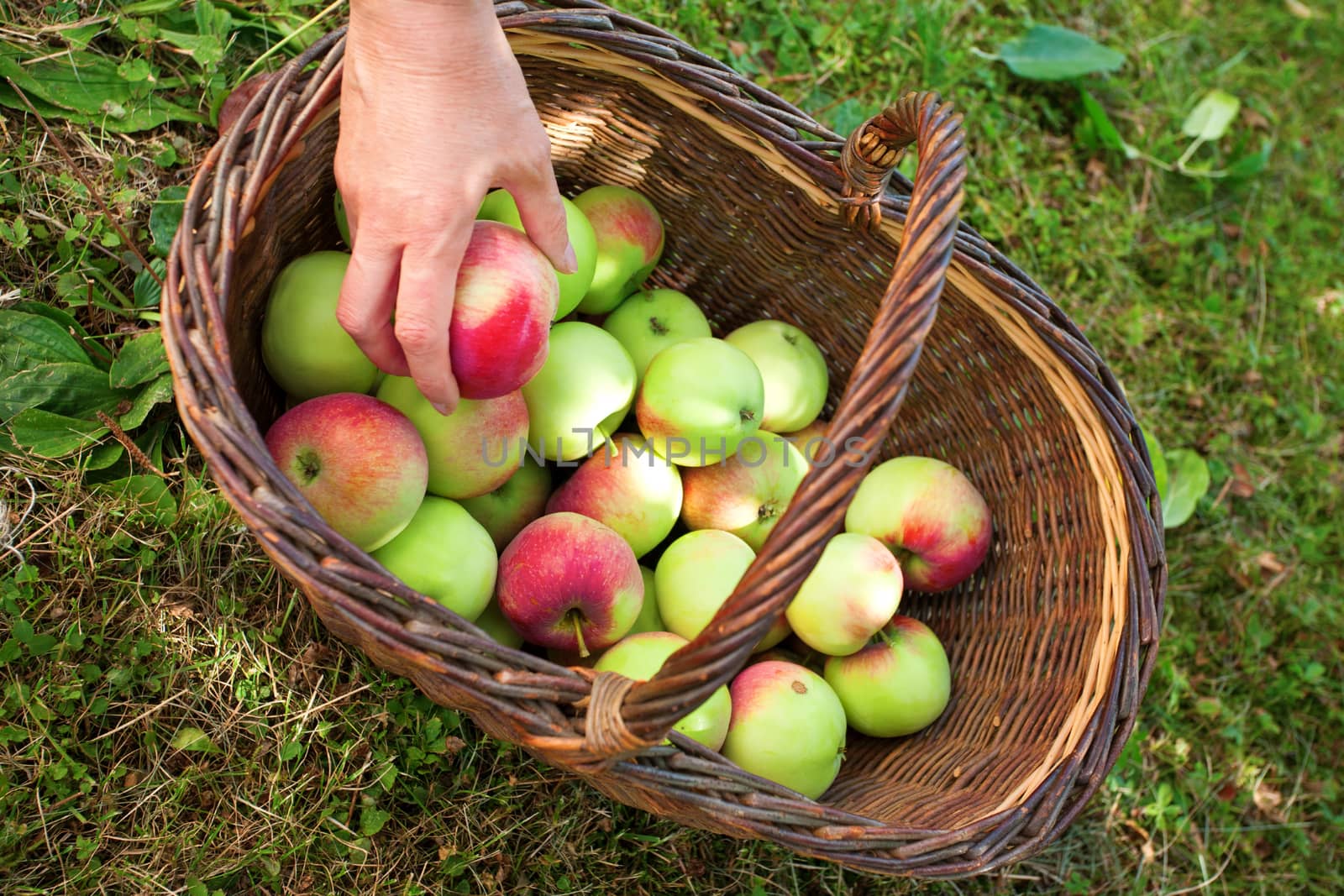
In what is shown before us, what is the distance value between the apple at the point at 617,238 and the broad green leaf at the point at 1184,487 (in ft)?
5.13

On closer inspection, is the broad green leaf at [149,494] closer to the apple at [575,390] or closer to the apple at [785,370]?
the apple at [575,390]

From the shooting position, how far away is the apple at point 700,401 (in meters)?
1.54

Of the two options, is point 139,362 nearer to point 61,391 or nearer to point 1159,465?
point 61,391

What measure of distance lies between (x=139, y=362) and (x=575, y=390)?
2.33ft

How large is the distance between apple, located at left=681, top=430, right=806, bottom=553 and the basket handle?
23.9 inches

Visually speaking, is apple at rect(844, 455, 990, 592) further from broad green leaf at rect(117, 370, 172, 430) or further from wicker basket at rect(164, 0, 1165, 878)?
broad green leaf at rect(117, 370, 172, 430)

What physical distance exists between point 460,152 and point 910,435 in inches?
44.7

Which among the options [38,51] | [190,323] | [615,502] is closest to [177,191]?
[38,51]

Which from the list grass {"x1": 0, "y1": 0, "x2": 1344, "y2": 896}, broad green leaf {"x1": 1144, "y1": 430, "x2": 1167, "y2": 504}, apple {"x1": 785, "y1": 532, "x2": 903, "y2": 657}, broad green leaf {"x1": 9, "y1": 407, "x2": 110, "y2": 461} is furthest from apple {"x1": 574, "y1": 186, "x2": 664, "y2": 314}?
broad green leaf {"x1": 1144, "y1": 430, "x2": 1167, "y2": 504}

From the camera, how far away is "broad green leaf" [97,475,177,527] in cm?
148

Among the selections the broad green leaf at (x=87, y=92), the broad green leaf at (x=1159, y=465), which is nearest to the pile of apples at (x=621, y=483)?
the broad green leaf at (x=87, y=92)

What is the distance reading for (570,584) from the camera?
1.34 m

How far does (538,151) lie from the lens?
4.00 feet

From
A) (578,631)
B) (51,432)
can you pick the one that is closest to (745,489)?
(578,631)
